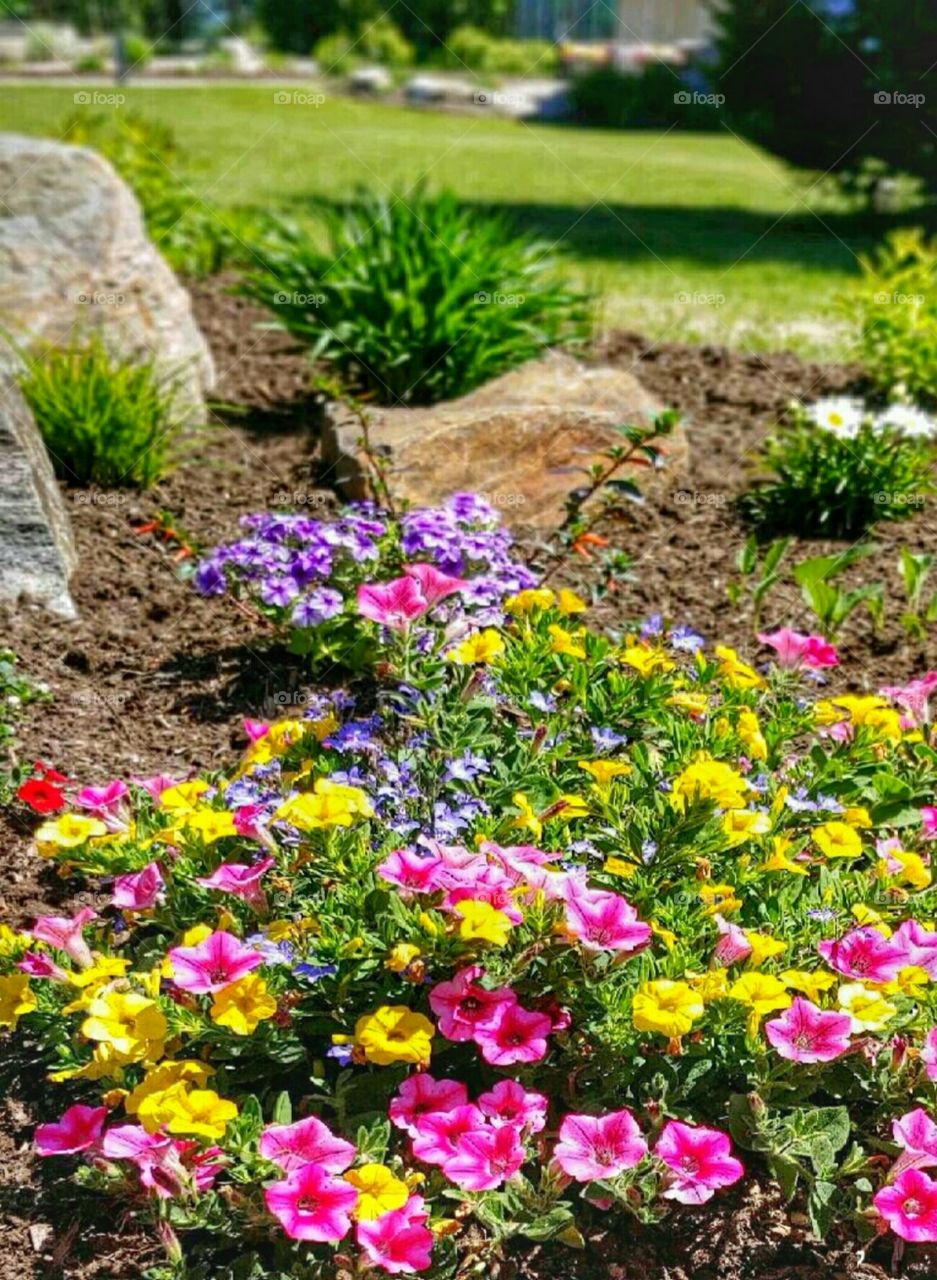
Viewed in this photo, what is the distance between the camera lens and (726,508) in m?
5.43

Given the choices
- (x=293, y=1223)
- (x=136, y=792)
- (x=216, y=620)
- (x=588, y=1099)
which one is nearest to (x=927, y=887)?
(x=588, y=1099)

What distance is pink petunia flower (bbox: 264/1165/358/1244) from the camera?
7.11 ft

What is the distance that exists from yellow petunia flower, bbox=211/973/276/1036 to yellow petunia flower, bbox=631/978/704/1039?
1.91ft

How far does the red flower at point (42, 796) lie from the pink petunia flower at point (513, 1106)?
1212 mm

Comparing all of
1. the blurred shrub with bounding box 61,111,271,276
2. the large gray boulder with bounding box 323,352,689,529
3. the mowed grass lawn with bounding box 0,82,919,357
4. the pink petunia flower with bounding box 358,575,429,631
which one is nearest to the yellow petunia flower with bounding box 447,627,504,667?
the pink petunia flower with bounding box 358,575,429,631

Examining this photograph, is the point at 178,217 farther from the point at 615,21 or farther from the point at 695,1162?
the point at 615,21

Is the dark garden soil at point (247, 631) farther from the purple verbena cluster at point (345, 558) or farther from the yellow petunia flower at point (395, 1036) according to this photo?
the yellow petunia flower at point (395, 1036)

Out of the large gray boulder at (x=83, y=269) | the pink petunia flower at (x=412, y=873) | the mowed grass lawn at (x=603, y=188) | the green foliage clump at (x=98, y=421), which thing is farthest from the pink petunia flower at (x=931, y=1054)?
the mowed grass lawn at (x=603, y=188)

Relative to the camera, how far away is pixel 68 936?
8.66 feet

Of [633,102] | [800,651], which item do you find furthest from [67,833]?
[633,102]

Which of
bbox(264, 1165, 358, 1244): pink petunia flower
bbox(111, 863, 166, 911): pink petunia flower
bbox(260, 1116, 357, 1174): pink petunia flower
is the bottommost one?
bbox(264, 1165, 358, 1244): pink petunia flower

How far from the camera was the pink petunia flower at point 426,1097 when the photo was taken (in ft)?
7.93

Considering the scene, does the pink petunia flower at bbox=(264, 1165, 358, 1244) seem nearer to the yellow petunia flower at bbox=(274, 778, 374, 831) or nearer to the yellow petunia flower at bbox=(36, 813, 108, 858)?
the yellow petunia flower at bbox=(274, 778, 374, 831)

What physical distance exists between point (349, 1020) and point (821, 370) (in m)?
4.91
